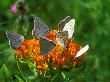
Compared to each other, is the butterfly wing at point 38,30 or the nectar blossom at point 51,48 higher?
the butterfly wing at point 38,30

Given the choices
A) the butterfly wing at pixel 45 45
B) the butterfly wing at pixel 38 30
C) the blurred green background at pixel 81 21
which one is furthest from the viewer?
the blurred green background at pixel 81 21

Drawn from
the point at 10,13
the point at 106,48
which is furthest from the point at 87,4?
the point at 10,13

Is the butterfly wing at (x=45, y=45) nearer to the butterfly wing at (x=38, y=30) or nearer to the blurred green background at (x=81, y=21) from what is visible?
the butterfly wing at (x=38, y=30)

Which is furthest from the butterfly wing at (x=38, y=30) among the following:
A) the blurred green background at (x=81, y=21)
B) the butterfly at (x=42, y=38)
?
the blurred green background at (x=81, y=21)

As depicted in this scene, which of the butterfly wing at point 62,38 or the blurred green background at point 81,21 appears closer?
the butterfly wing at point 62,38

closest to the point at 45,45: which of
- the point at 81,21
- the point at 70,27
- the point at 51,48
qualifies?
the point at 51,48

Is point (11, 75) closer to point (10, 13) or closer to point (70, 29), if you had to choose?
point (70, 29)

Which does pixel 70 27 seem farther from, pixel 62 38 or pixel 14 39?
pixel 14 39
